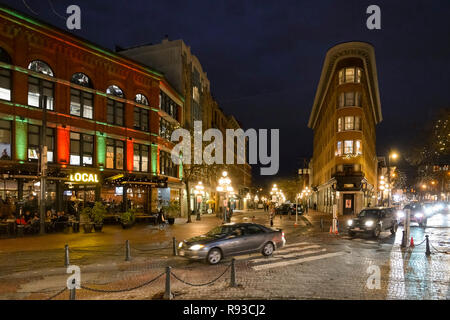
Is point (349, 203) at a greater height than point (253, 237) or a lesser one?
lesser

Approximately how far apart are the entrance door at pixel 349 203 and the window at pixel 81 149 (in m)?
34.9

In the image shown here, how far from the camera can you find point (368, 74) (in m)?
55.9

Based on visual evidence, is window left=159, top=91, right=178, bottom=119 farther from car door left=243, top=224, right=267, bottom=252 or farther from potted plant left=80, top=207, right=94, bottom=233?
car door left=243, top=224, right=267, bottom=252

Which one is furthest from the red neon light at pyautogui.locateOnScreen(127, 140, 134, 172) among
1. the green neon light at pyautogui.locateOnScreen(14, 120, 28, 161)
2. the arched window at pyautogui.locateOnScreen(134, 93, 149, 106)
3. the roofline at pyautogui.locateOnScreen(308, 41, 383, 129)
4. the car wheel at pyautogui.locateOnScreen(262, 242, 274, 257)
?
the roofline at pyautogui.locateOnScreen(308, 41, 383, 129)

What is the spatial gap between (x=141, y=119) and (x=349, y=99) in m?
29.7

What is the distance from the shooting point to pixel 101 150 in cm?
2877

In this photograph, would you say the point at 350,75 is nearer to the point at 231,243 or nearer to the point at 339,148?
the point at 339,148

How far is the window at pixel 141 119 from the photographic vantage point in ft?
107

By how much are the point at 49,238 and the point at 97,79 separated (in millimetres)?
14315

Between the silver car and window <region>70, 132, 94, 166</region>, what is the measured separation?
1707 centimetres

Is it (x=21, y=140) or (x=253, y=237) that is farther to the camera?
(x=21, y=140)

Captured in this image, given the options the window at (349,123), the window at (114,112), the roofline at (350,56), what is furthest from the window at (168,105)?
the roofline at (350,56)

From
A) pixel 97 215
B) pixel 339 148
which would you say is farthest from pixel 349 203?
pixel 97 215
